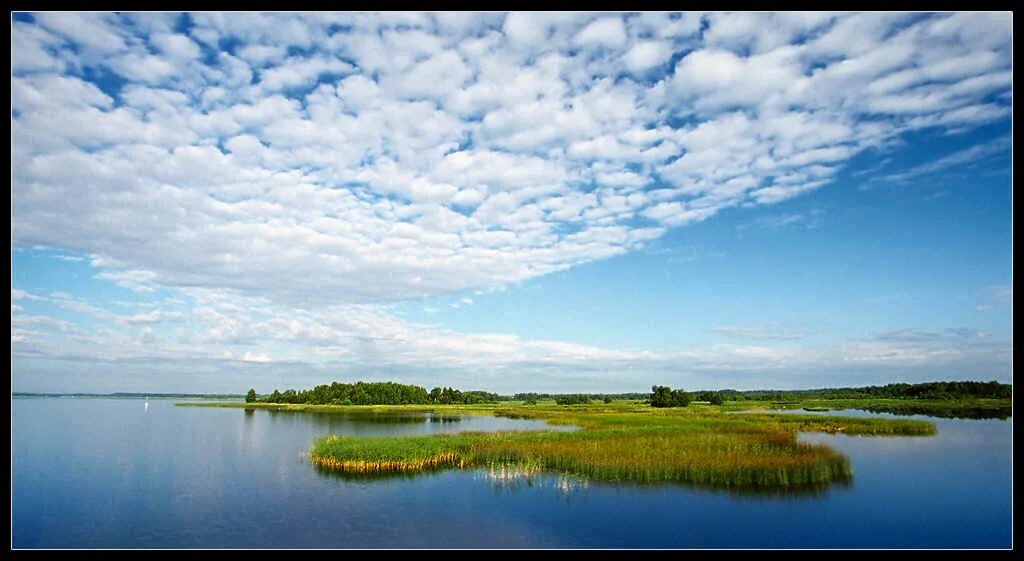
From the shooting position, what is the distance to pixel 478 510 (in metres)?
23.9

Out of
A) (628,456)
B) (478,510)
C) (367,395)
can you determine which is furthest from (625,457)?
(367,395)

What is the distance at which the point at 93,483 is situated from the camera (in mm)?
30766

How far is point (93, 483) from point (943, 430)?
63.8 m

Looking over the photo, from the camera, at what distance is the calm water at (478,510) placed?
2047 cm

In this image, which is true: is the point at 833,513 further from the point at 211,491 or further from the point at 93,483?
the point at 93,483

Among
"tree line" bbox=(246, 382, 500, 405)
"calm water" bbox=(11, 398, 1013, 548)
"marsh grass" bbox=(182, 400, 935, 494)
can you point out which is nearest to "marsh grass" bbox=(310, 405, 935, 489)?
"marsh grass" bbox=(182, 400, 935, 494)

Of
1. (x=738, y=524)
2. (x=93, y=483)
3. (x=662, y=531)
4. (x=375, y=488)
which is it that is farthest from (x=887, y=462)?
(x=93, y=483)

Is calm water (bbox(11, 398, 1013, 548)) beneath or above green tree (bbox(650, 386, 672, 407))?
above

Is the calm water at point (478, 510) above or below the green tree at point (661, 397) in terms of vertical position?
above

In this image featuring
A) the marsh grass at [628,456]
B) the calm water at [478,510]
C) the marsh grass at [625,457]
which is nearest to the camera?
the calm water at [478,510]

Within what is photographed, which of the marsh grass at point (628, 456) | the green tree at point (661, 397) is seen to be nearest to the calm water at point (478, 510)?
the marsh grass at point (628, 456)

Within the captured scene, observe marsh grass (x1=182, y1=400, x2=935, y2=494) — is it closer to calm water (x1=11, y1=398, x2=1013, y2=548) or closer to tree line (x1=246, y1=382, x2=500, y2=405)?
calm water (x1=11, y1=398, x2=1013, y2=548)

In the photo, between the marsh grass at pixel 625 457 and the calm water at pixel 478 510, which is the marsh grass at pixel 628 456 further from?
the calm water at pixel 478 510

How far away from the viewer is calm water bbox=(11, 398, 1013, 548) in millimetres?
20469
